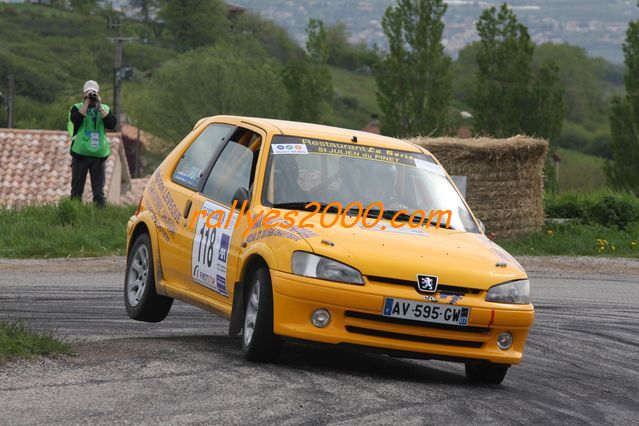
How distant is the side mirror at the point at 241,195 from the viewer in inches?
340

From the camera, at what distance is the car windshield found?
878 centimetres

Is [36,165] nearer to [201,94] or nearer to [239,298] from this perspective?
[239,298]

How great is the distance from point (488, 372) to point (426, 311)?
0.75 meters

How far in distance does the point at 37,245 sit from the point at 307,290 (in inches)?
382

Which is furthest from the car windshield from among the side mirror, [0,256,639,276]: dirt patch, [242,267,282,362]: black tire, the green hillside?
the green hillside

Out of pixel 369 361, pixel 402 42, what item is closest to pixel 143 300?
pixel 369 361

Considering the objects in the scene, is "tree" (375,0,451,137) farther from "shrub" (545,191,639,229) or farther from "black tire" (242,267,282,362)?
"black tire" (242,267,282,362)

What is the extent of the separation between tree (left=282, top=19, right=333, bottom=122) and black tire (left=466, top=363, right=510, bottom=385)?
348 feet

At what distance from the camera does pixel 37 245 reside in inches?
659

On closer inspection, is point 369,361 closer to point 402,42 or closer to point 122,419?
point 122,419

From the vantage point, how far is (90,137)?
18344 mm

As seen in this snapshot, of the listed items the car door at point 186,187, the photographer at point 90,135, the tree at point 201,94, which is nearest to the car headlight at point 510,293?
the car door at point 186,187

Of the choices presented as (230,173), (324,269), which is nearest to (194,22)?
(230,173)

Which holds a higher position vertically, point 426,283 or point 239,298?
point 426,283
